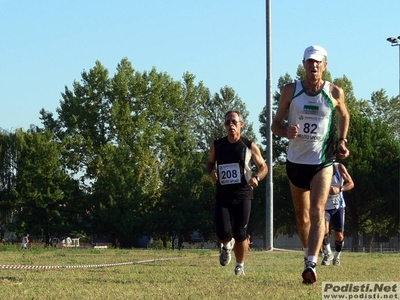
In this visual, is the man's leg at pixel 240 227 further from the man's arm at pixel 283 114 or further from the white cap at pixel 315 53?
the white cap at pixel 315 53

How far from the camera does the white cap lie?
911cm

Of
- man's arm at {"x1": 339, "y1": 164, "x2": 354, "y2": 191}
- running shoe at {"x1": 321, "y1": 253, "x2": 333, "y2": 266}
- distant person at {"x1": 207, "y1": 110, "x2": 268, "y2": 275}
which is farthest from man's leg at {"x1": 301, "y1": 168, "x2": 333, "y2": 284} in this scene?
man's arm at {"x1": 339, "y1": 164, "x2": 354, "y2": 191}

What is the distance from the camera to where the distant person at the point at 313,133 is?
910 cm

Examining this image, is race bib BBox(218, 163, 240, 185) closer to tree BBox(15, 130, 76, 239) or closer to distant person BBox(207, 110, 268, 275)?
distant person BBox(207, 110, 268, 275)

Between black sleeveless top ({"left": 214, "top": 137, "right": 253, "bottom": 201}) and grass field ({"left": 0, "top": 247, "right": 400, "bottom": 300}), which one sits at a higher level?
black sleeveless top ({"left": 214, "top": 137, "right": 253, "bottom": 201})

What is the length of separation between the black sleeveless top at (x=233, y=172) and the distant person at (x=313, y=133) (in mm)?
2939

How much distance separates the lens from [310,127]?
30.3 feet

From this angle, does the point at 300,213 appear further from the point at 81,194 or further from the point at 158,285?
the point at 81,194

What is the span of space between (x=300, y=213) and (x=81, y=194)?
Result: 2587 inches

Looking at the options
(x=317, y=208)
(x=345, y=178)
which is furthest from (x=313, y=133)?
(x=345, y=178)

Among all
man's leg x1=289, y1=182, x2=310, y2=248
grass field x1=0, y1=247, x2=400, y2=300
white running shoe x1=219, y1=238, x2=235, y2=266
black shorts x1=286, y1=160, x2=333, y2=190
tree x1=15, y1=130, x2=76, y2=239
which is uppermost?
tree x1=15, y1=130, x2=76, y2=239

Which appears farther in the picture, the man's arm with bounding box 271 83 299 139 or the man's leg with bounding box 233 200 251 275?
the man's leg with bounding box 233 200 251 275

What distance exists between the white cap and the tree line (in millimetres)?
57492

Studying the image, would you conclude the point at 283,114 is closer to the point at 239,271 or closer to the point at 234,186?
the point at 234,186
